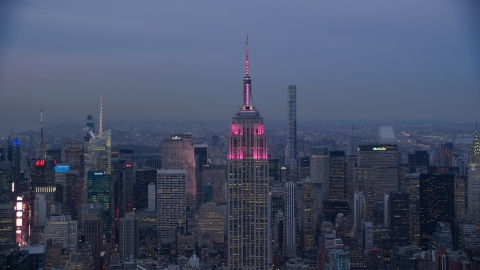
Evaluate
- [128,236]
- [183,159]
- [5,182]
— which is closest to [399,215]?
[183,159]

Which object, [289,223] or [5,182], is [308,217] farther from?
[5,182]

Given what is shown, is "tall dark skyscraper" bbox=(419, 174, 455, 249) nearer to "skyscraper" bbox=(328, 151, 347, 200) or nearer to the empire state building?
"skyscraper" bbox=(328, 151, 347, 200)

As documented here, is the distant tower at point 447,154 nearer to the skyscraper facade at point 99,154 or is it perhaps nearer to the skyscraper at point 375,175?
the skyscraper at point 375,175

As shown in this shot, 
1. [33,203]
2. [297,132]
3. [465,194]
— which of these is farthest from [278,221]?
[33,203]

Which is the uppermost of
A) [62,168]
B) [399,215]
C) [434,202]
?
[62,168]

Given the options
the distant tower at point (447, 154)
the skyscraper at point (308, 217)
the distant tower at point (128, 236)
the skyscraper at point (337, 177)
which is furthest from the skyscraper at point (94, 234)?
the distant tower at point (447, 154)

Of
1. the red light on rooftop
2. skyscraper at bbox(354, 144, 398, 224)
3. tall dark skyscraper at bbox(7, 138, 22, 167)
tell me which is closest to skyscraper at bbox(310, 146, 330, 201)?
skyscraper at bbox(354, 144, 398, 224)
